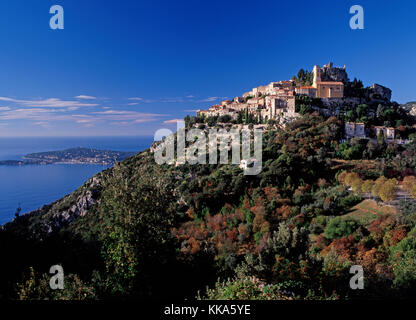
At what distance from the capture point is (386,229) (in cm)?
1212

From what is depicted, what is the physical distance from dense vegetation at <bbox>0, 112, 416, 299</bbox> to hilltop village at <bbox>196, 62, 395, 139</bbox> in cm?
840

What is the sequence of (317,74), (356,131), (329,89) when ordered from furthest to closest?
(317,74), (329,89), (356,131)

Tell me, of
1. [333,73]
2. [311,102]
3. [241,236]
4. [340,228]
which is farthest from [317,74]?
[241,236]

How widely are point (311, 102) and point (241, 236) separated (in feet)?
98.9

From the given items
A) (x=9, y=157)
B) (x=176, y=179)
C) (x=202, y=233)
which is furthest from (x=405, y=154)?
(x=9, y=157)

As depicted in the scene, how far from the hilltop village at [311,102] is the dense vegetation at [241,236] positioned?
27.6 ft

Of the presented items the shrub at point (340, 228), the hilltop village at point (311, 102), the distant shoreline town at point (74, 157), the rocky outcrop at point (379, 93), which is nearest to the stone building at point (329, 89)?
the hilltop village at point (311, 102)

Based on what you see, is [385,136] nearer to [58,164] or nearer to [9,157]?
[58,164]

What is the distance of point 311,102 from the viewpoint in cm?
3816

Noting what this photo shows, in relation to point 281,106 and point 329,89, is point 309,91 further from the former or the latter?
point 281,106

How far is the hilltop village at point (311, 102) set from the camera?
35375mm

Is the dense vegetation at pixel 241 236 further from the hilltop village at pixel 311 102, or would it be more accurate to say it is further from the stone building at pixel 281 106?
the stone building at pixel 281 106

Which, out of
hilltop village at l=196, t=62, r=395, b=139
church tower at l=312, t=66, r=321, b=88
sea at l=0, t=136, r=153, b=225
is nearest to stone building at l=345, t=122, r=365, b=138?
hilltop village at l=196, t=62, r=395, b=139

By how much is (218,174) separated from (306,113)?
18.7 m
